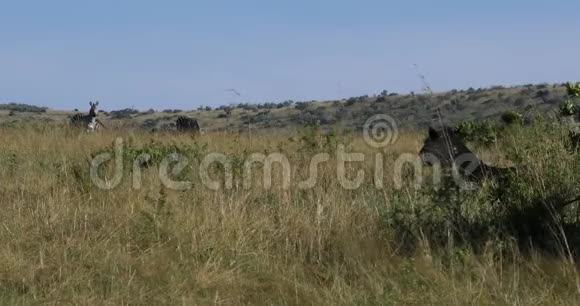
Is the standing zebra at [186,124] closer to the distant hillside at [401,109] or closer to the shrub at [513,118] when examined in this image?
the distant hillside at [401,109]

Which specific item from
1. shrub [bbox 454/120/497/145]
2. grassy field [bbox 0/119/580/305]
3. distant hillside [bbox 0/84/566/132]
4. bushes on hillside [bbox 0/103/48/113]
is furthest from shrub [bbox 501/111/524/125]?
bushes on hillside [bbox 0/103/48/113]

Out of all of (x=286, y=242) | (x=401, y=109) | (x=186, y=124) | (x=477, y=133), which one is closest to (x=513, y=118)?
(x=477, y=133)

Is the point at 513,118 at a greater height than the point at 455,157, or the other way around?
the point at 513,118

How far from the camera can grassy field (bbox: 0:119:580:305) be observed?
5.01 metres

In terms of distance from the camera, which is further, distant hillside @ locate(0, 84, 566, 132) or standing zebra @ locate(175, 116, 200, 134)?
distant hillside @ locate(0, 84, 566, 132)

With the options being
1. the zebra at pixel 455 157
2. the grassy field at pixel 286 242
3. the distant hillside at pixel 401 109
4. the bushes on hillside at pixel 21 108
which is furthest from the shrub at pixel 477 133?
the bushes on hillside at pixel 21 108

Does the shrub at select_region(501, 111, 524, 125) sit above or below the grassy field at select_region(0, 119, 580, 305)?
above

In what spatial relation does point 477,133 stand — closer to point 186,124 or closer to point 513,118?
point 513,118

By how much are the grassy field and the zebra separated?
1.14ft

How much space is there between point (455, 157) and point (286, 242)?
7.93 feet

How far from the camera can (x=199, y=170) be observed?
8438 millimetres

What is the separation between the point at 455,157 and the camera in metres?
7.68

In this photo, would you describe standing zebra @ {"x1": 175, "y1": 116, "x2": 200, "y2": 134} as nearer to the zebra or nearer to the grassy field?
the grassy field

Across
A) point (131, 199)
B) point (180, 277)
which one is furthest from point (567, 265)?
point (131, 199)
